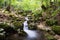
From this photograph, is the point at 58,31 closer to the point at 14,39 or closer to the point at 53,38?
the point at 53,38

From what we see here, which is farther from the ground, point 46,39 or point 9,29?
point 9,29

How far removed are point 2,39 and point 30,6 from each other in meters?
34.5

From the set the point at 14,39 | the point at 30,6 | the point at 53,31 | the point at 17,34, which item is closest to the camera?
the point at 14,39

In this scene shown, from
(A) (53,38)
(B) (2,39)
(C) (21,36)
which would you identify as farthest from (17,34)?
(A) (53,38)

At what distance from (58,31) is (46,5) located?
1253 centimetres

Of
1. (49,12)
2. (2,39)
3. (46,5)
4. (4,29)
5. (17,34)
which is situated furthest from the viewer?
(46,5)

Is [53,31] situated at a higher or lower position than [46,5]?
lower

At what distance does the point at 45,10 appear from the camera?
2772 cm

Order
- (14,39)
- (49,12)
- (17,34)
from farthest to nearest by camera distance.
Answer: (49,12) → (17,34) → (14,39)

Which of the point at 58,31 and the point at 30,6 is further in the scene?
the point at 30,6

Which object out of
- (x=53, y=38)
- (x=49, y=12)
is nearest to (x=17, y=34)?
(x=53, y=38)

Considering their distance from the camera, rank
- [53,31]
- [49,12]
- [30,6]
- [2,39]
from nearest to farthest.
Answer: [2,39], [53,31], [49,12], [30,6]

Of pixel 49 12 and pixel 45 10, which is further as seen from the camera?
pixel 45 10

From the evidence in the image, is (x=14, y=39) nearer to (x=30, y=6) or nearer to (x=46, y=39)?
(x=46, y=39)
